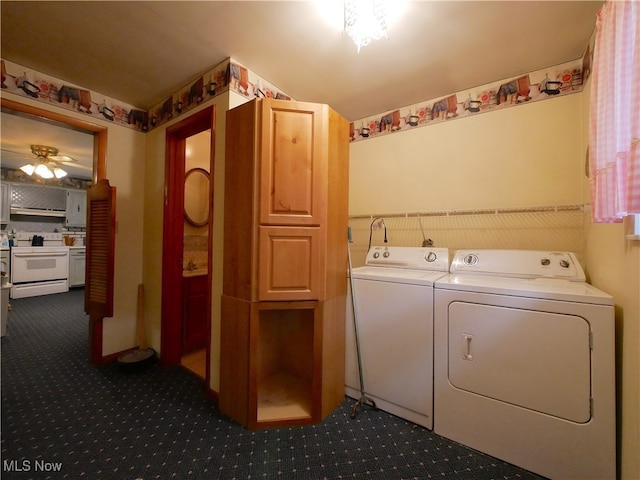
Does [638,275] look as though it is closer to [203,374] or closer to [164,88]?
[203,374]

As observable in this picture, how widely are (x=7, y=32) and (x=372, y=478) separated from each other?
331cm

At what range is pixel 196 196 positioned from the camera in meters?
2.82

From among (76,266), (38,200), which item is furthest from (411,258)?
(38,200)

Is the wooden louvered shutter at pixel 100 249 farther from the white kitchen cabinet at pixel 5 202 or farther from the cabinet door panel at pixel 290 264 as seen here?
the white kitchen cabinet at pixel 5 202

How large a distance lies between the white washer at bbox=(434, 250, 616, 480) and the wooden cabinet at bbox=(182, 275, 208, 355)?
2.29 metres

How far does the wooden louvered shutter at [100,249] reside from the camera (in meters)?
2.14

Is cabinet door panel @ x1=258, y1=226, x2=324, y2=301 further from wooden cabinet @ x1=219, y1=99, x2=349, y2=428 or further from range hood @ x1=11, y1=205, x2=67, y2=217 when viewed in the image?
range hood @ x1=11, y1=205, x2=67, y2=217

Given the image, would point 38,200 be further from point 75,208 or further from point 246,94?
point 246,94

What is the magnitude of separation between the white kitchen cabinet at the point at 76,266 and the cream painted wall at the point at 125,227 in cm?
419

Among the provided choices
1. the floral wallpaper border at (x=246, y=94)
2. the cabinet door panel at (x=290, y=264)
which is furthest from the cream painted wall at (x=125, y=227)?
the cabinet door panel at (x=290, y=264)

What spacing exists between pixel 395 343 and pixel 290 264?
34.2 inches

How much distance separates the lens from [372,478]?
1226mm

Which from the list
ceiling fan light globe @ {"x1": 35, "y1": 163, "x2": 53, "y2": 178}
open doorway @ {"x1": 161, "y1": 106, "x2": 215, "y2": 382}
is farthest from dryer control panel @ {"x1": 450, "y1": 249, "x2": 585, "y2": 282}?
ceiling fan light globe @ {"x1": 35, "y1": 163, "x2": 53, "y2": 178}

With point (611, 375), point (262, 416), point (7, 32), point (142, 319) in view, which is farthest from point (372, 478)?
point (7, 32)
